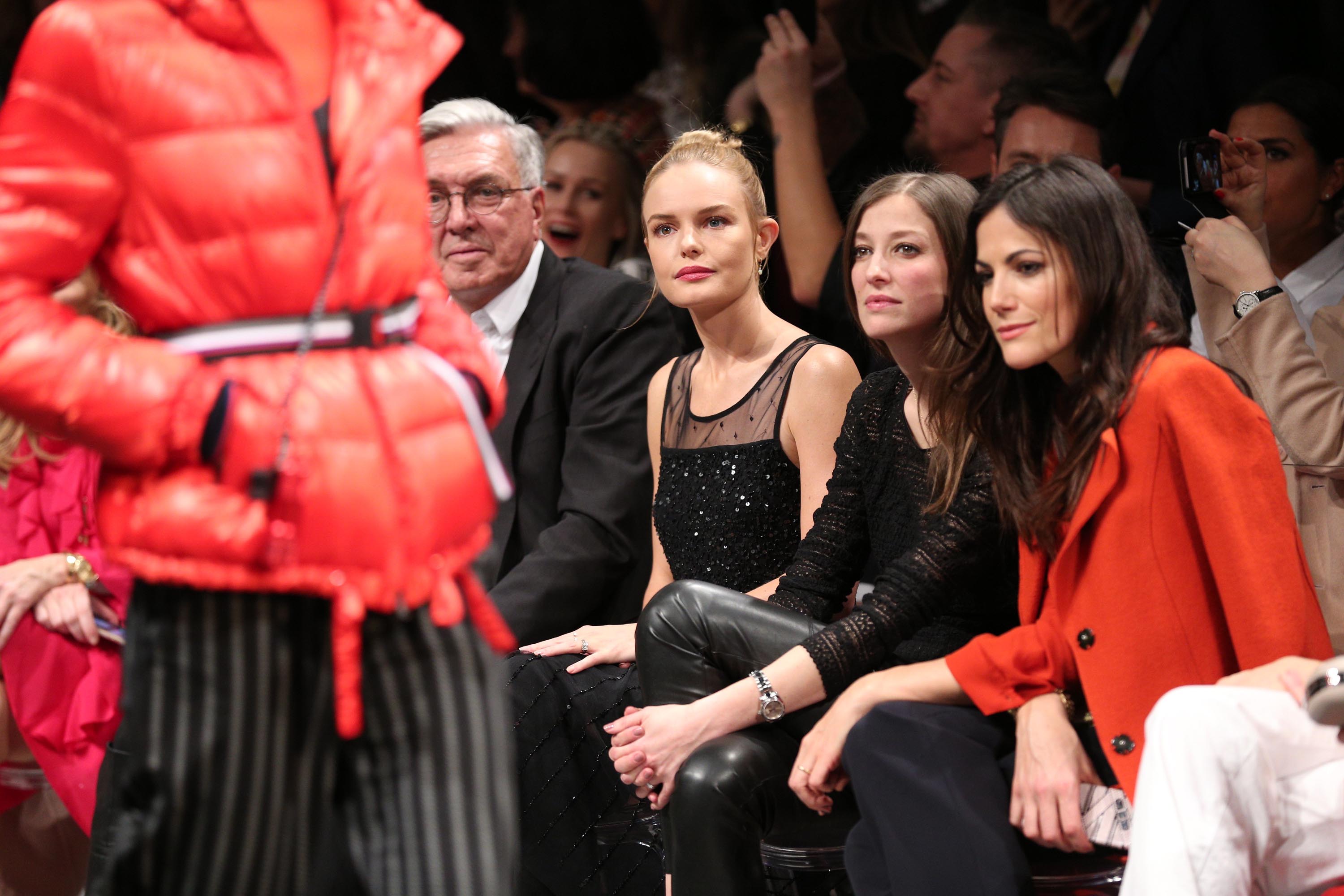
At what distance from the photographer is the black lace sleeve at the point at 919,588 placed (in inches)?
81.6

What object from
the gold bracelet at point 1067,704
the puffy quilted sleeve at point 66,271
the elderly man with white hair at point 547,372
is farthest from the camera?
the elderly man with white hair at point 547,372

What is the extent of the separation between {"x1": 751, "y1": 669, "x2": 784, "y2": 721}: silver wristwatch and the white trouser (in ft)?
1.96

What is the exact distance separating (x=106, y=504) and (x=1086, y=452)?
1171mm

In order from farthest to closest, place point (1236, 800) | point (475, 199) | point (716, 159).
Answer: point (475, 199)
point (716, 159)
point (1236, 800)

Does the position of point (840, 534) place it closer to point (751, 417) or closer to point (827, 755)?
point (751, 417)

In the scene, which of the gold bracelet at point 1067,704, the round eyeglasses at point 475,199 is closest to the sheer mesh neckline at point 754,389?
the round eyeglasses at point 475,199

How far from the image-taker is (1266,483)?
5.74 feet

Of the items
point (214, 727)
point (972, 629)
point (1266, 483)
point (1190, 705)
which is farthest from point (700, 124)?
point (214, 727)

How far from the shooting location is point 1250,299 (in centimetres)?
236

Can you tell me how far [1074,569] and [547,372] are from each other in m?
1.25

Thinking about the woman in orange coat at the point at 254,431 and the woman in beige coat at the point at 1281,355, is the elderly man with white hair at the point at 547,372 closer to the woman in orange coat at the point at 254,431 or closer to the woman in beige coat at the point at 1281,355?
the woman in beige coat at the point at 1281,355

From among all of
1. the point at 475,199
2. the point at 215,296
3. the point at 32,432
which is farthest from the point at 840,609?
the point at 32,432

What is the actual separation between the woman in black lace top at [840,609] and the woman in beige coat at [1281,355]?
1.59 ft

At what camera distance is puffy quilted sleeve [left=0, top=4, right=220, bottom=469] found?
1.22 m
